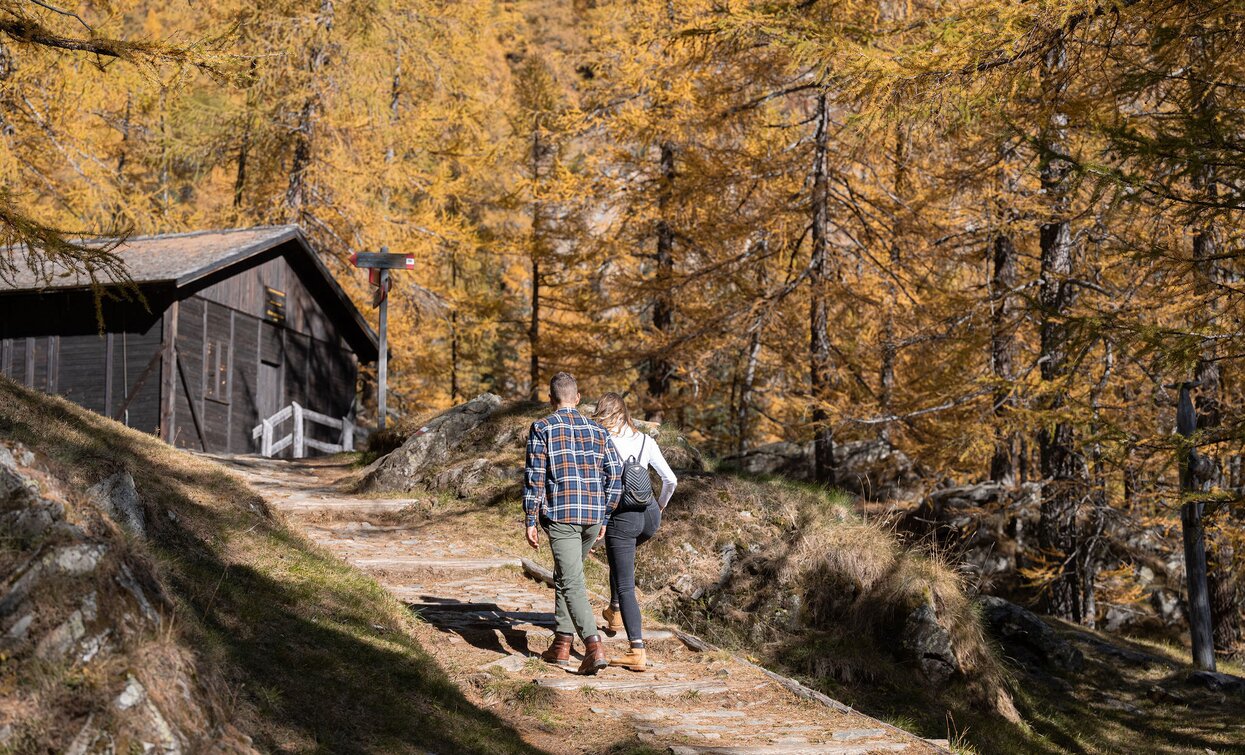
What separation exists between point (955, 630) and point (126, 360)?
1656 centimetres

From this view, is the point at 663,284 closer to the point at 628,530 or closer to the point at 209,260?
the point at 209,260

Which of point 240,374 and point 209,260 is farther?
point 240,374

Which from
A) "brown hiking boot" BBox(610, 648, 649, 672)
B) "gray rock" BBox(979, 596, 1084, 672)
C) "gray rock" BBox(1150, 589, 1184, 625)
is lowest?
"gray rock" BBox(1150, 589, 1184, 625)

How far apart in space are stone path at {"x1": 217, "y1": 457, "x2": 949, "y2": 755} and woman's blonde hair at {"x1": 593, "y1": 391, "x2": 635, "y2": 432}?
1.79 meters

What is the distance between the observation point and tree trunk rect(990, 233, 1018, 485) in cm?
1328

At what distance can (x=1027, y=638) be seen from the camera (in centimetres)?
1227

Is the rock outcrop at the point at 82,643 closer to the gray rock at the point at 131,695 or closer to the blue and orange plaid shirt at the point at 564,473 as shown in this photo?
the gray rock at the point at 131,695

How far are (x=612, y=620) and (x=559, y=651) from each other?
808 millimetres

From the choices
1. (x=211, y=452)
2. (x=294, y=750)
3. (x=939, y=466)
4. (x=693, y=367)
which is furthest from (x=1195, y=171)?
(x=211, y=452)

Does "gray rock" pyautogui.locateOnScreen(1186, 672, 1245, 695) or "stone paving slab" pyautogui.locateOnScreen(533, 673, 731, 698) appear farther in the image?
"gray rock" pyautogui.locateOnScreen(1186, 672, 1245, 695)

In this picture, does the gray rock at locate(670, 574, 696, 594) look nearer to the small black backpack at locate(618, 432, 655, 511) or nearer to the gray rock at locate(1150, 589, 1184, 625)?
the small black backpack at locate(618, 432, 655, 511)

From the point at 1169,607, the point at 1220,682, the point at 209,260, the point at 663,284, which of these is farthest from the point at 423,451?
the point at 1169,607

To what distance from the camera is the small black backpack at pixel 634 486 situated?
743 centimetres

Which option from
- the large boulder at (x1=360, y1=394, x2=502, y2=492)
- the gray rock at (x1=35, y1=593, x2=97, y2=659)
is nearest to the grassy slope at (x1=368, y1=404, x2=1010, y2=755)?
the large boulder at (x1=360, y1=394, x2=502, y2=492)
